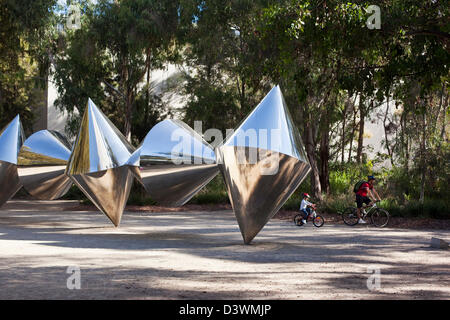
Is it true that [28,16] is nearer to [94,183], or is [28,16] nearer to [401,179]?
[94,183]

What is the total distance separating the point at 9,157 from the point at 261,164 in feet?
31.4

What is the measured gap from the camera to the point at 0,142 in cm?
1819

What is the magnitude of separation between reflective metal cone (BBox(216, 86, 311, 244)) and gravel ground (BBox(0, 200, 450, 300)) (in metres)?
0.96

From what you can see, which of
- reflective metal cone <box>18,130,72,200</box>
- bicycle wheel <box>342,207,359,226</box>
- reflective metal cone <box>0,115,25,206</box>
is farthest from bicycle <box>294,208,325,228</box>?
reflective metal cone <box>0,115,25,206</box>

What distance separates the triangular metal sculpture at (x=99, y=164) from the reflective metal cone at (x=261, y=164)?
387 cm

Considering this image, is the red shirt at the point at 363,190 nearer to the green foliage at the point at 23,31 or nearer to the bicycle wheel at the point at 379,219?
the bicycle wheel at the point at 379,219

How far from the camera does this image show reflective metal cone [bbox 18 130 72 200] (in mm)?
17328

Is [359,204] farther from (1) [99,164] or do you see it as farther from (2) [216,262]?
(2) [216,262]

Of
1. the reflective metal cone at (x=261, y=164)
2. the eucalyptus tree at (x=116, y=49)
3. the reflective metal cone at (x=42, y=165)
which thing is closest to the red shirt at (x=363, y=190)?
the reflective metal cone at (x=261, y=164)

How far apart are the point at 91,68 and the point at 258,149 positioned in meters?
18.2

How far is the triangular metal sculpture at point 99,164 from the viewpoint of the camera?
14.5 metres
